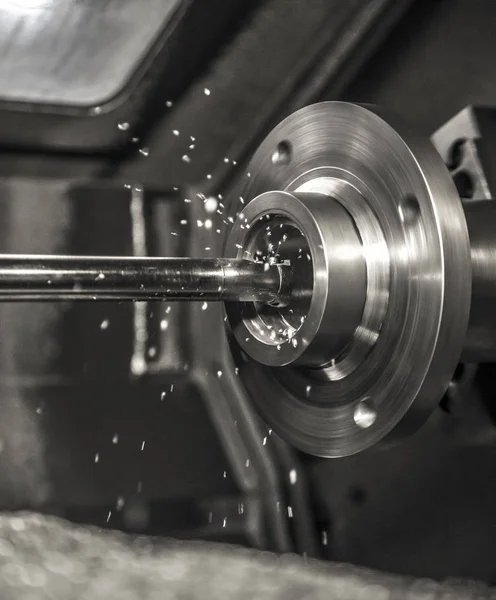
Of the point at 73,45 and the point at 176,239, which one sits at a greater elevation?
the point at 73,45

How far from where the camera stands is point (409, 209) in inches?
22.2

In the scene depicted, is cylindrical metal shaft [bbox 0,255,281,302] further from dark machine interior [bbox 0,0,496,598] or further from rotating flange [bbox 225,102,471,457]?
dark machine interior [bbox 0,0,496,598]

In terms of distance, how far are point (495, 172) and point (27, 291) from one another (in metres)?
0.36

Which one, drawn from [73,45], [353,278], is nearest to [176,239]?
[73,45]

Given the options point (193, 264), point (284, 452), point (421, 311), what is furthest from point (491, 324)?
point (284, 452)

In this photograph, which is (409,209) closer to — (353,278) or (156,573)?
(353,278)

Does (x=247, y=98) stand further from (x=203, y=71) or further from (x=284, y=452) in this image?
(x=284, y=452)

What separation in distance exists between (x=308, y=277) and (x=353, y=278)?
0.04 metres

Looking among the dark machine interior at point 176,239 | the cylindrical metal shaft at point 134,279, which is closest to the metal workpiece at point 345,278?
the cylindrical metal shaft at point 134,279

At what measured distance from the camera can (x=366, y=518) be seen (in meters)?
0.74

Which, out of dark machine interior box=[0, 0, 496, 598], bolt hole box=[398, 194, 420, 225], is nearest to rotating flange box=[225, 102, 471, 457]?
bolt hole box=[398, 194, 420, 225]

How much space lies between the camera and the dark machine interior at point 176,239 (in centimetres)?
71

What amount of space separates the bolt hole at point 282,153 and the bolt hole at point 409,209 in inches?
5.5

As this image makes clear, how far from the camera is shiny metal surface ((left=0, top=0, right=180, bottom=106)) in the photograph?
0.74 meters
